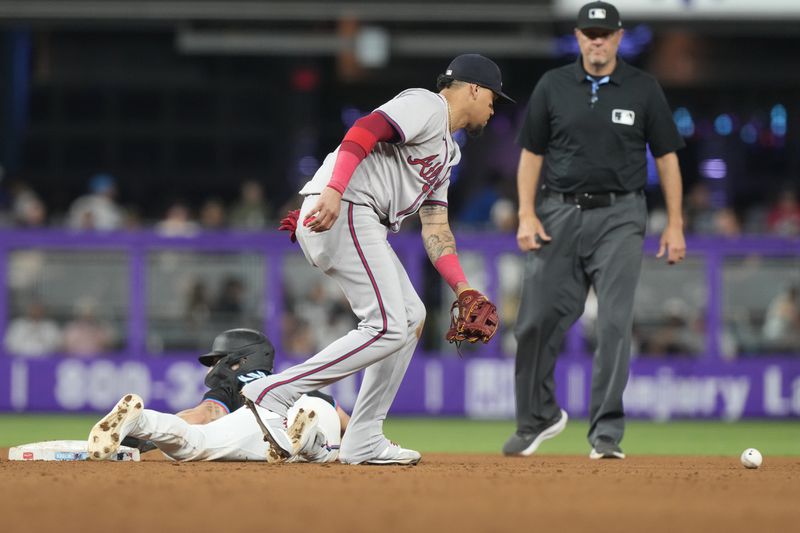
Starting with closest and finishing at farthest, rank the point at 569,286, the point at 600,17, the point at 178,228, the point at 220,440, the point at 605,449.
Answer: the point at 220,440, the point at 605,449, the point at 600,17, the point at 569,286, the point at 178,228

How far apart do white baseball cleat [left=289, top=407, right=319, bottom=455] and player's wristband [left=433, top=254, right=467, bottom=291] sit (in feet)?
2.93

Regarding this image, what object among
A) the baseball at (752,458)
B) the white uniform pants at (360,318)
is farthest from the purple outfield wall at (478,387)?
the white uniform pants at (360,318)

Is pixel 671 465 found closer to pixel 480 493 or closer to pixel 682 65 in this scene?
pixel 480 493

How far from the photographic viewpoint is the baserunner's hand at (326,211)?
5.07 meters

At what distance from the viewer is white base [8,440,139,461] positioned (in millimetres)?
5777

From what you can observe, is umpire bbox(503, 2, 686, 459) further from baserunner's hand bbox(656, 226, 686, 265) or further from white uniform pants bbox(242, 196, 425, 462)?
white uniform pants bbox(242, 196, 425, 462)

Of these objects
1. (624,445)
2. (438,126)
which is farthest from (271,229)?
(438,126)

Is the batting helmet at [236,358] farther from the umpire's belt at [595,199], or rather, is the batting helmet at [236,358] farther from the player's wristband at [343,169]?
the umpire's belt at [595,199]

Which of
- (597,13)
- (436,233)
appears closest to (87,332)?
(597,13)

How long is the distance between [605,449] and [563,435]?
348 cm

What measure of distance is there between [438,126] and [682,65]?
1156 centimetres

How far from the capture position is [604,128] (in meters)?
6.89

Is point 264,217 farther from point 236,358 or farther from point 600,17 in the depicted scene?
point 236,358

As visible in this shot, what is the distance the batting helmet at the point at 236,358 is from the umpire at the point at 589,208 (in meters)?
1.45
